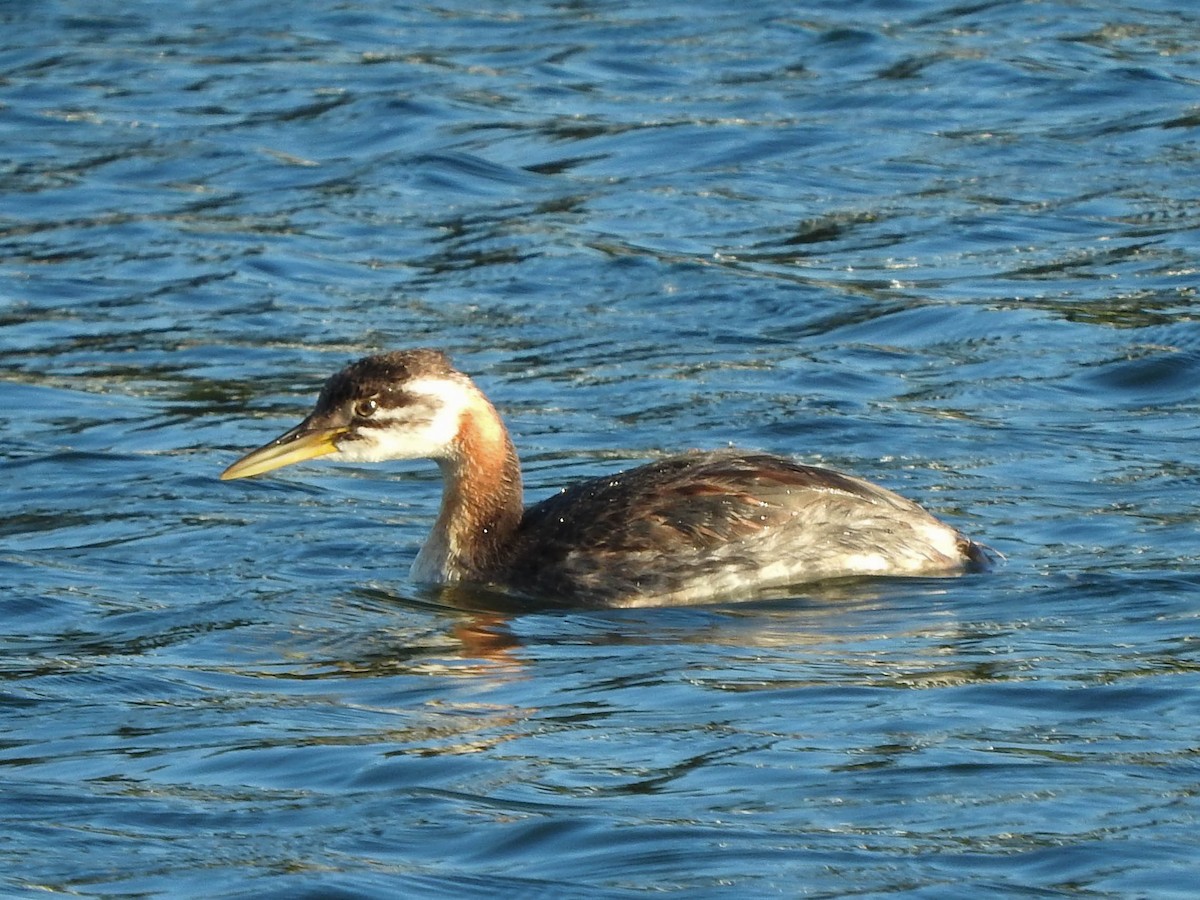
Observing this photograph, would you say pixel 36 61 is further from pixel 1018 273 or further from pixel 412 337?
pixel 1018 273

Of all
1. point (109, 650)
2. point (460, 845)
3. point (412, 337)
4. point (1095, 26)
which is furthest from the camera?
point (1095, 26)

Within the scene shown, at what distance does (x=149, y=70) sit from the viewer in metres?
23.1

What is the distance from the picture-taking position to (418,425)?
11.3 metres

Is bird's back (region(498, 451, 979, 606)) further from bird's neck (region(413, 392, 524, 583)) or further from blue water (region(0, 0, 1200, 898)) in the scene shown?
bird's neck (region(413, 392, 524, 583))

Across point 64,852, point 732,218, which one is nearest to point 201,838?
point 64,852

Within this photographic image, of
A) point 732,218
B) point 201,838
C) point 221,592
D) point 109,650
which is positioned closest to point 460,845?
point 201,838

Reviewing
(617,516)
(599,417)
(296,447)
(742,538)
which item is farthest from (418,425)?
(599,417)

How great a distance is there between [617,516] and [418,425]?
3.47ft

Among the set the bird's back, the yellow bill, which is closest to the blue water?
the bird's back

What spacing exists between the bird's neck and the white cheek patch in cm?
6

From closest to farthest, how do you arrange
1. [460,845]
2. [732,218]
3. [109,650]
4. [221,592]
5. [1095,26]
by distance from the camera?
[460,845] → [109,650] → [221,592] → [732,218] → [1095,26]

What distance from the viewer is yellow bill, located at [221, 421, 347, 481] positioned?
1127 centimetres

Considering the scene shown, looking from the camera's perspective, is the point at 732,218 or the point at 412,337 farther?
the point at 732,218

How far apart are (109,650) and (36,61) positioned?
14706 millimetres
